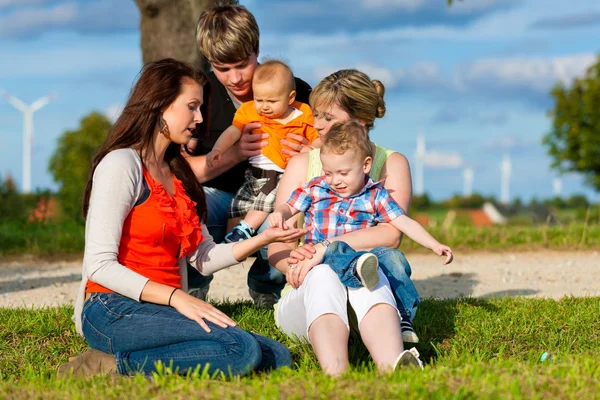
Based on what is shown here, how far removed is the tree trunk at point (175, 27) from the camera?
10062mm

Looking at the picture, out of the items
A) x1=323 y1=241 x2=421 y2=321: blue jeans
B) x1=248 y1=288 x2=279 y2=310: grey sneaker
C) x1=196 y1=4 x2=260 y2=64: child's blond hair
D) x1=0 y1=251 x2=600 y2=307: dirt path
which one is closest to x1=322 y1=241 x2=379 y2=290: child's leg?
x1=323 y1=241 x2=421 y2=321: blue jeans

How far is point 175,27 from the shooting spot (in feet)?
33.1

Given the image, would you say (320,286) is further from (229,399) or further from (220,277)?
(220,277)

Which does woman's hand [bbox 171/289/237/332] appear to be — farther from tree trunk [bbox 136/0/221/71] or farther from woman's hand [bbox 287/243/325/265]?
tree trunk [bbox 136/0/221/71]

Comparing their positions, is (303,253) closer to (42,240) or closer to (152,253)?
(152,253)

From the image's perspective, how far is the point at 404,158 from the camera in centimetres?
510

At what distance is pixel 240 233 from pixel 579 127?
863 inches

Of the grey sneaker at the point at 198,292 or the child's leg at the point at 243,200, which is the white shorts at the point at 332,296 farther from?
the grey sneaker at the point at 198,292

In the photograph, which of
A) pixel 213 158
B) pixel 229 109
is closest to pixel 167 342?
pixel 213 158

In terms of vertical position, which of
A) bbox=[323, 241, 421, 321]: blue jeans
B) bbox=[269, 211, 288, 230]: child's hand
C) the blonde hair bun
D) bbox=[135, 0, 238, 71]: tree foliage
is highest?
bbox=[135, 0, 238, 71]: tree foliage

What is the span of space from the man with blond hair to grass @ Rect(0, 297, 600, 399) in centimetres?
36

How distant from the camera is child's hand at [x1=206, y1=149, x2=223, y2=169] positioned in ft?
18.0

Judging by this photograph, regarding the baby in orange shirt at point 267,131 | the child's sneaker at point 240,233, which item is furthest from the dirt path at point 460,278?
the child's sneaker at point 240,233

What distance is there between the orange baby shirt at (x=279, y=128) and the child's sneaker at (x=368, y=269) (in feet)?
5.34
